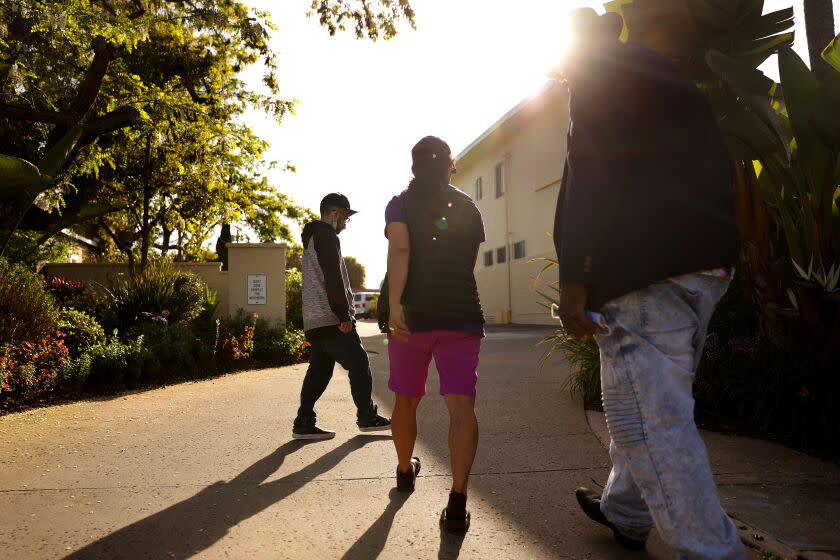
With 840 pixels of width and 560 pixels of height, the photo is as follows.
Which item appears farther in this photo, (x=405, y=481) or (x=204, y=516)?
(x=405, y=481)

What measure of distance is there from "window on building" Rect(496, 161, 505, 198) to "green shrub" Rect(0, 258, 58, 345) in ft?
62.4

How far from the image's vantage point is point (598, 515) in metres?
2.92

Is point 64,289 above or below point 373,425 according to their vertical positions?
above

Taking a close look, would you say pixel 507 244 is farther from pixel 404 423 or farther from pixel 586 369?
pixel 404 423

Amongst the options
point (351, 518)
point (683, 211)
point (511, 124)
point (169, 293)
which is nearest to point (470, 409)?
point (351, 518)

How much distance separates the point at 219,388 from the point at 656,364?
24.2 ft

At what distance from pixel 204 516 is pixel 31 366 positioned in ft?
15.6

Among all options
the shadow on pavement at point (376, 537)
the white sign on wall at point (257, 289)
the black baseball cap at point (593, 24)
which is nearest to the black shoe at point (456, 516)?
the shadow on pavement at point (376, 537)

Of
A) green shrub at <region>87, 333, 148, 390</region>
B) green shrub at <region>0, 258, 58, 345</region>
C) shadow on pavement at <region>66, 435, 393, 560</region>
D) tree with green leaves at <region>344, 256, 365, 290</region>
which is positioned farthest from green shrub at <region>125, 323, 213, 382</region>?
tree with green leaves at <region>344, 256, 365, 290</region>

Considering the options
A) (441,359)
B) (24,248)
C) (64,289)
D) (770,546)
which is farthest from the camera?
(24,248)

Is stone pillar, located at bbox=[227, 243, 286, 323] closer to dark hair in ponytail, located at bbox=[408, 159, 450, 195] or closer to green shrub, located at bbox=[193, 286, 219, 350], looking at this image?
green shrub, located at bbox=[193, 286, 219, 350]

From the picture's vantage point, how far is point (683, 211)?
212cm

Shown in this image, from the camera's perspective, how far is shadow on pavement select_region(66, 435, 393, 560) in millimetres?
2980

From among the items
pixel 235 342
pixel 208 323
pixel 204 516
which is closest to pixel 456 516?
pixel 204 516
